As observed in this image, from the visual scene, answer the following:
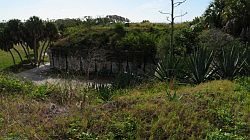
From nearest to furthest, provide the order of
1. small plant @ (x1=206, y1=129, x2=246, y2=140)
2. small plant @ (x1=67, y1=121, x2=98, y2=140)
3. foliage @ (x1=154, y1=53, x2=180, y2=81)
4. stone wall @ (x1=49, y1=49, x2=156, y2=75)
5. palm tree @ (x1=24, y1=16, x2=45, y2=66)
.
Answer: small plant @ (x1=206, y1=129, x2=246, y2=140)
small plant @ (x1=67, y1=121, x2=98, y2=140)
foliage @ (x1=154, y1=53, x2=180, y2=81)
stone wall @ (x1=49, y1=49, x2=156, y2=75)
palm tree @ (x1=24, y1=16, x2=45, y2=66)

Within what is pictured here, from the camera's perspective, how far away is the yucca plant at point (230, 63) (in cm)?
1138

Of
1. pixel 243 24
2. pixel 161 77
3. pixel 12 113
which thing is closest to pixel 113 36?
pixel 243 24

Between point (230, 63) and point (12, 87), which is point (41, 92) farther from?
point (230, 63)

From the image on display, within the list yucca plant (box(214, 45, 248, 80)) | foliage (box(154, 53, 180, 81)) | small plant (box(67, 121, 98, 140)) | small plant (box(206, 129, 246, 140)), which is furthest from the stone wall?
small plant (box(206, 129, 246, 140))

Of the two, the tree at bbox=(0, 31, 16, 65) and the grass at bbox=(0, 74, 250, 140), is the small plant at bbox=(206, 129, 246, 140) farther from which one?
the tree at bbox=(0, 31, 16, 65)

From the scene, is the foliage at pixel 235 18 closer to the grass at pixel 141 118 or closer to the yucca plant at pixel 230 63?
the yucca plant at pixel 230 63

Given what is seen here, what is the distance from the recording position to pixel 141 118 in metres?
7.09

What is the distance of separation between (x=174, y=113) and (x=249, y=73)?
17.1 ft

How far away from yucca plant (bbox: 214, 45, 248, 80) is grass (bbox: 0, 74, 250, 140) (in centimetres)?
257

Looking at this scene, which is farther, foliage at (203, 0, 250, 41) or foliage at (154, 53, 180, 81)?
foliage at (203, 0, 250, 41)

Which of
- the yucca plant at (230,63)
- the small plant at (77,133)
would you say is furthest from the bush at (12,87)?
the yucca plant at (230,63)

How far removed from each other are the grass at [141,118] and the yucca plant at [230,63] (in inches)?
101

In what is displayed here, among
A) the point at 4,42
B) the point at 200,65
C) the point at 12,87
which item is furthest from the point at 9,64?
the point at 200,65

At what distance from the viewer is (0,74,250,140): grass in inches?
259
